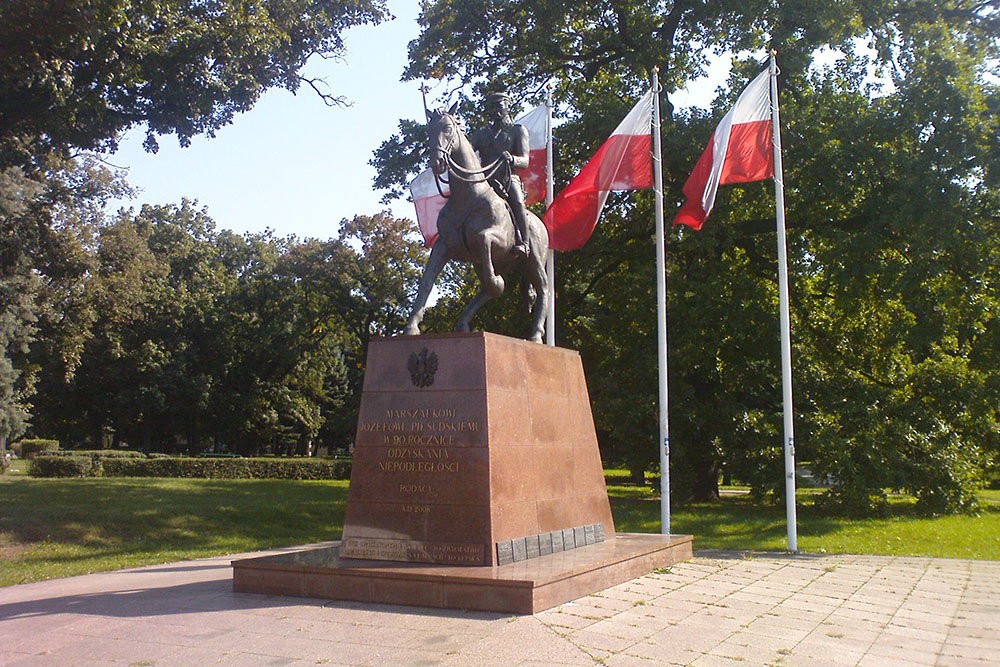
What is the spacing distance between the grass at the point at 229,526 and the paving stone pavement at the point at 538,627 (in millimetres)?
3608

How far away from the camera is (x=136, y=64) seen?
49.9ft

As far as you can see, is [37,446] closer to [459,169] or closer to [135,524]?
[135,524]

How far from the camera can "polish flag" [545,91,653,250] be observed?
14648 mm

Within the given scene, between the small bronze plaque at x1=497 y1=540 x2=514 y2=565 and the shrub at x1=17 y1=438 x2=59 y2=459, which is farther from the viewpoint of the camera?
the shrub at x1=17 y1=438 x2=59 y2=459

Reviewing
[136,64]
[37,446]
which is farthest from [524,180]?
[37,446]

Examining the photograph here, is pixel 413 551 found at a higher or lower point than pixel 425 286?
lower

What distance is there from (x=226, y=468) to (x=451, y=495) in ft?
80.2

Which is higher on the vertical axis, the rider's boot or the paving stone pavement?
the rider's boot

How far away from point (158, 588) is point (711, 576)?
6.63 metres

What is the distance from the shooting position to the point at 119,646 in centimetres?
646

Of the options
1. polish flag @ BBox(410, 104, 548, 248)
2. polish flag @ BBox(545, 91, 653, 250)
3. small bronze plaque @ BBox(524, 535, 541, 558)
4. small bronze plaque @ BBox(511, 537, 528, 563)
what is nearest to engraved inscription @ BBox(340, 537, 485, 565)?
small bronze plaque @ BBox(511, 537, 528, 563)

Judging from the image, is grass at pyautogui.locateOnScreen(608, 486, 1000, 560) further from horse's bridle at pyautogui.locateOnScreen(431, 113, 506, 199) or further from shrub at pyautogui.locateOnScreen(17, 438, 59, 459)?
shrub at pyautogui.locateOnScreen(17, 438, 59, 459)

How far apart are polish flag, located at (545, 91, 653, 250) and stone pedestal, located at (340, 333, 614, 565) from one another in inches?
208

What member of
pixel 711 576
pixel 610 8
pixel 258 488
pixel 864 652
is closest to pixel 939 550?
pixel 711 576
